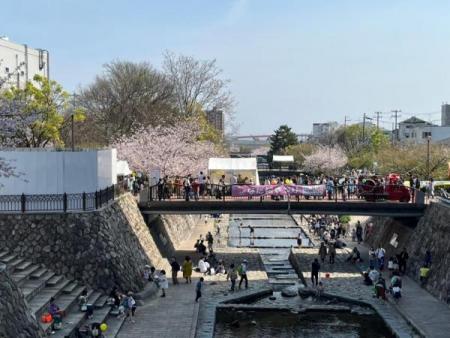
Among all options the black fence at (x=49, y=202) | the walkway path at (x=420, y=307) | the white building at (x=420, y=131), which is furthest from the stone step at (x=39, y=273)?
Answer: the white building at (x=420, y=131)

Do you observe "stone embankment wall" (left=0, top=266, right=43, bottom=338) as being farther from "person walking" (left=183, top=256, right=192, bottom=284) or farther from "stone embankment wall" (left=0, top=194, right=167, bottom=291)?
"person walking" (left=183, top=256, right=192, bottom=284)

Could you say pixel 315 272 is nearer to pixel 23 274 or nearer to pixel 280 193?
pixel 280 193

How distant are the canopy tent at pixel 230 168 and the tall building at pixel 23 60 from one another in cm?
2057

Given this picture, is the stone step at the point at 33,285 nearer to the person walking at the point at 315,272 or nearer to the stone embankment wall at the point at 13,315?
the stone embankment wall at the point at 13,315

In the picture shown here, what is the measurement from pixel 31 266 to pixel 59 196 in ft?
10.8

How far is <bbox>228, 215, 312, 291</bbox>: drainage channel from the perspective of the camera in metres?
29.6

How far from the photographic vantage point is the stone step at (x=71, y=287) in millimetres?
20836

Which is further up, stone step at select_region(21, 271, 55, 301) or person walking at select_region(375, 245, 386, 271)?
stone step at select_region(21, 271, 55, 301)

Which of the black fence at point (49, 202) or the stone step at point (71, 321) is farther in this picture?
the black fence at point (49, 202)

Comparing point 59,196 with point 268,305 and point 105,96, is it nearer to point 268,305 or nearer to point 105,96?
point 268,305

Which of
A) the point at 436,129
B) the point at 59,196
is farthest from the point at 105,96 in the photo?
the point at 436,129

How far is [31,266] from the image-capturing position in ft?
71.3

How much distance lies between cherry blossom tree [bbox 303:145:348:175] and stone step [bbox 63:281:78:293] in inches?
2279

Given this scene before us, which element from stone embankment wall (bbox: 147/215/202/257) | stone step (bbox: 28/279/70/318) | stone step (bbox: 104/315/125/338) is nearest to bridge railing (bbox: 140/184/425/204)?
stone embankment wall (bbox: 147/215/202/257)
